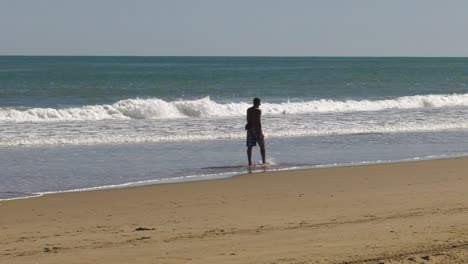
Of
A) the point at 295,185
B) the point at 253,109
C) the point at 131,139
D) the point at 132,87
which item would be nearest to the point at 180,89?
the point at 132,87

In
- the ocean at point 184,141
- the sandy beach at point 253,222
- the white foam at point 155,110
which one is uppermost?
the white foam at point 155,110

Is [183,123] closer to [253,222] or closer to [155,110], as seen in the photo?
[155,110]

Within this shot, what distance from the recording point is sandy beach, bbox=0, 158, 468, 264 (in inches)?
266

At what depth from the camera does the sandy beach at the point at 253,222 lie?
6.75 meters

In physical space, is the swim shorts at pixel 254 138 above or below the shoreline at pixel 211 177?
above

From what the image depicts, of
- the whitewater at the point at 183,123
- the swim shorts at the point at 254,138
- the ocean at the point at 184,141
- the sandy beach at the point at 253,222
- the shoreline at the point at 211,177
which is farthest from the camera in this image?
the whitewater at the point at 183,123

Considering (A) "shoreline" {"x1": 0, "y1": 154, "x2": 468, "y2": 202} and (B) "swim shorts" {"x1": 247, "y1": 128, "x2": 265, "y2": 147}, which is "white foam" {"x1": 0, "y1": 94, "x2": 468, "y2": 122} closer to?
(B) "swim shorts" {"x1": 247, "y1": 128, "x2": 265, "y2": 147}

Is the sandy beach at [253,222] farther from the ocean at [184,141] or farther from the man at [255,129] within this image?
the man at [255,129]

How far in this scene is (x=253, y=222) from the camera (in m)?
8.41

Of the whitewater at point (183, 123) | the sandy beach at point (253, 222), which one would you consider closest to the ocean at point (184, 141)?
the whitewater at point (183, 123)

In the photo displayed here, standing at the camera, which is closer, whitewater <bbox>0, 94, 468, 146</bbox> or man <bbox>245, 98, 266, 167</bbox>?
man <bbox>245, 98, 266, 167</bbox>

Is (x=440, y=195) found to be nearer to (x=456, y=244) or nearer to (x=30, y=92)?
(x=456, y=244)

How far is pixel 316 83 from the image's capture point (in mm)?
59812

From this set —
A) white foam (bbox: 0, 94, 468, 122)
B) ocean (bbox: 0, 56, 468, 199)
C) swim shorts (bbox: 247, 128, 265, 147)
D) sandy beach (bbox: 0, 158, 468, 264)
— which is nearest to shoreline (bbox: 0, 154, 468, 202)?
ocean (bbox: 0, 56, 468, 199)
